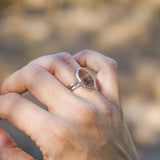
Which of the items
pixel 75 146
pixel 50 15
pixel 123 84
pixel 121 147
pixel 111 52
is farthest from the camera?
pixel 50 15

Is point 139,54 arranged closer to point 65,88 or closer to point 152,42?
point 152,42

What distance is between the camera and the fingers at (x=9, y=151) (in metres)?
0.80

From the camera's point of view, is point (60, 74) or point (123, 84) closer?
point (60, 74)

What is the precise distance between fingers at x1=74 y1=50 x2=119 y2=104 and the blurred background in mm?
993

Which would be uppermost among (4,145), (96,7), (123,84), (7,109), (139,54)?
(96,7)

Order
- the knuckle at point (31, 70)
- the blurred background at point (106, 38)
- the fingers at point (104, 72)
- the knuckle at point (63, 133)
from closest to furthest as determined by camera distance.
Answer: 1. the knuckle at point (63, 133)
2. the knuckle at point (31, 70)
3. the fingers at point (104, 72)
4. the blurred background at point (106, 38)

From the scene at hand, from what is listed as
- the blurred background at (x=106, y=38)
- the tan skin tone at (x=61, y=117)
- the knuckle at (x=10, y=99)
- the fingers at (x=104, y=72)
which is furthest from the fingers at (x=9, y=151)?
the blurred background at (x=106, y=38)

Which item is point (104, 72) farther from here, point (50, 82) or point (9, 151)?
point (9, 151)

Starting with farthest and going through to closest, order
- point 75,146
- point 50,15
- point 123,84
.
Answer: point 50,15
point 123,84
point 75,146

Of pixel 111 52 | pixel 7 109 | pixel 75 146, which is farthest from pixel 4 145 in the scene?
pixel 111 52

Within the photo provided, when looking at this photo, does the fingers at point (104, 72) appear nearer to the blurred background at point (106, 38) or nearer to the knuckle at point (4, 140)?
the knuckle at point (4, 140)

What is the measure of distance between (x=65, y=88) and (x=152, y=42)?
5.91 ft

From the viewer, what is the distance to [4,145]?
843 millimetres

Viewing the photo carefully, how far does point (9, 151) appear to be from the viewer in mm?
820
